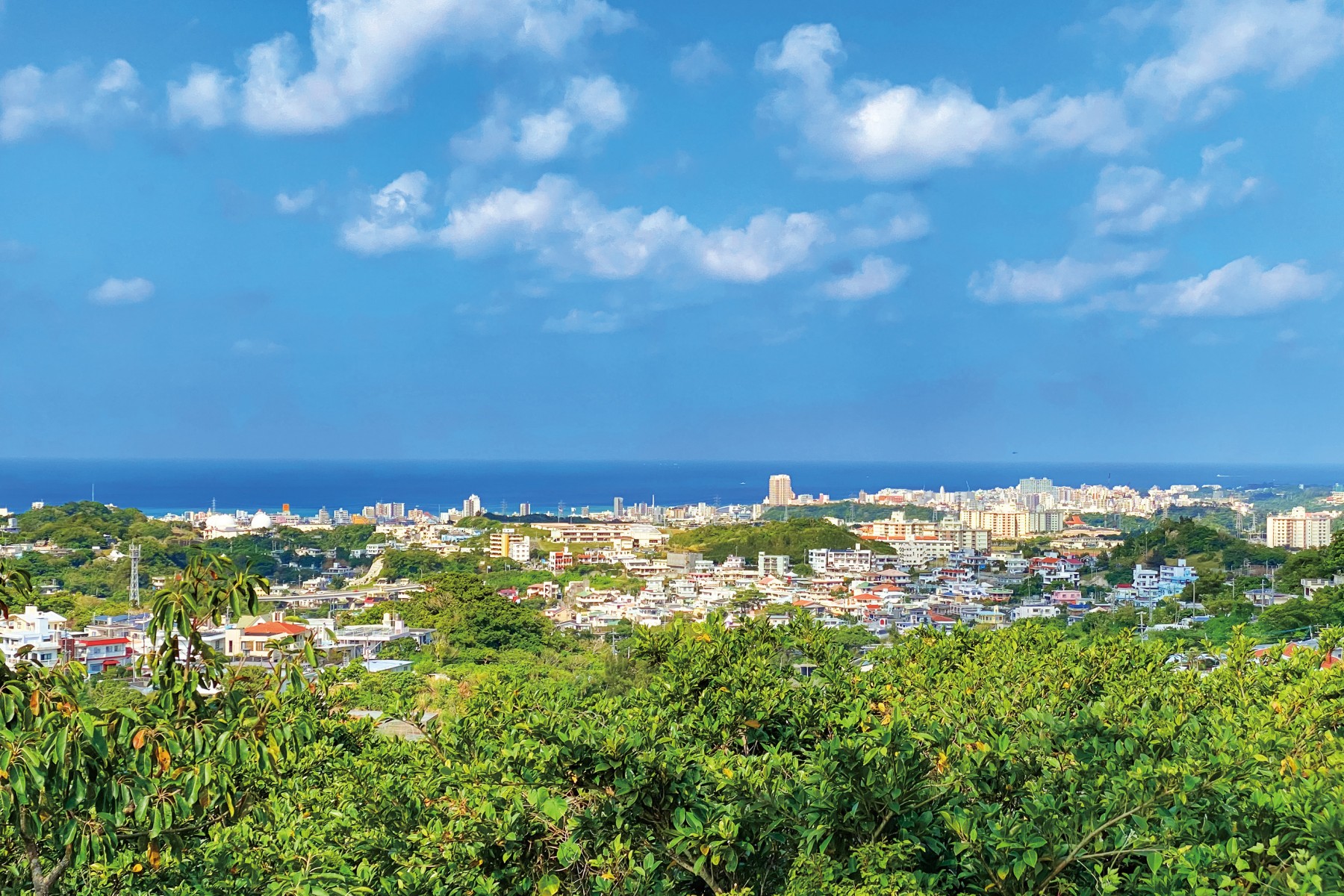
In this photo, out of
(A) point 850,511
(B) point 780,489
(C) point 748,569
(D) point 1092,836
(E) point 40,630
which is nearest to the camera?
(D) point 1092,836

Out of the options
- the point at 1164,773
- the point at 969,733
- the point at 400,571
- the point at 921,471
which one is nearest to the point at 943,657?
the point at 969,733

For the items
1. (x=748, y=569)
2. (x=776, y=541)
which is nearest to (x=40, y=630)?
(x=748, y=569)

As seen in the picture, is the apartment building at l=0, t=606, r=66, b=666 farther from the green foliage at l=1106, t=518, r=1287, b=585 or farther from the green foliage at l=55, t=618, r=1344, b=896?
the green foliage at l=1106, t=518, r=1287, b=585

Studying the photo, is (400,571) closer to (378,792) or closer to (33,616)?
(33,616)

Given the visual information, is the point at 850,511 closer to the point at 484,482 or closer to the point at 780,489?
the point at 780,489

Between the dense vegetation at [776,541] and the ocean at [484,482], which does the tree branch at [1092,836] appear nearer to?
the dense vegetation at [776,541]

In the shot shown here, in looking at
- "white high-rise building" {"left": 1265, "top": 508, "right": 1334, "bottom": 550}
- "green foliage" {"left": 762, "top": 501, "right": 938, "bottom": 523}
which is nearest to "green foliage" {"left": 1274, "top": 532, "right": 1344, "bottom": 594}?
"white high-rise building" {"left": 1265, "top": 508, "right": 1334, "bottom": 550}
